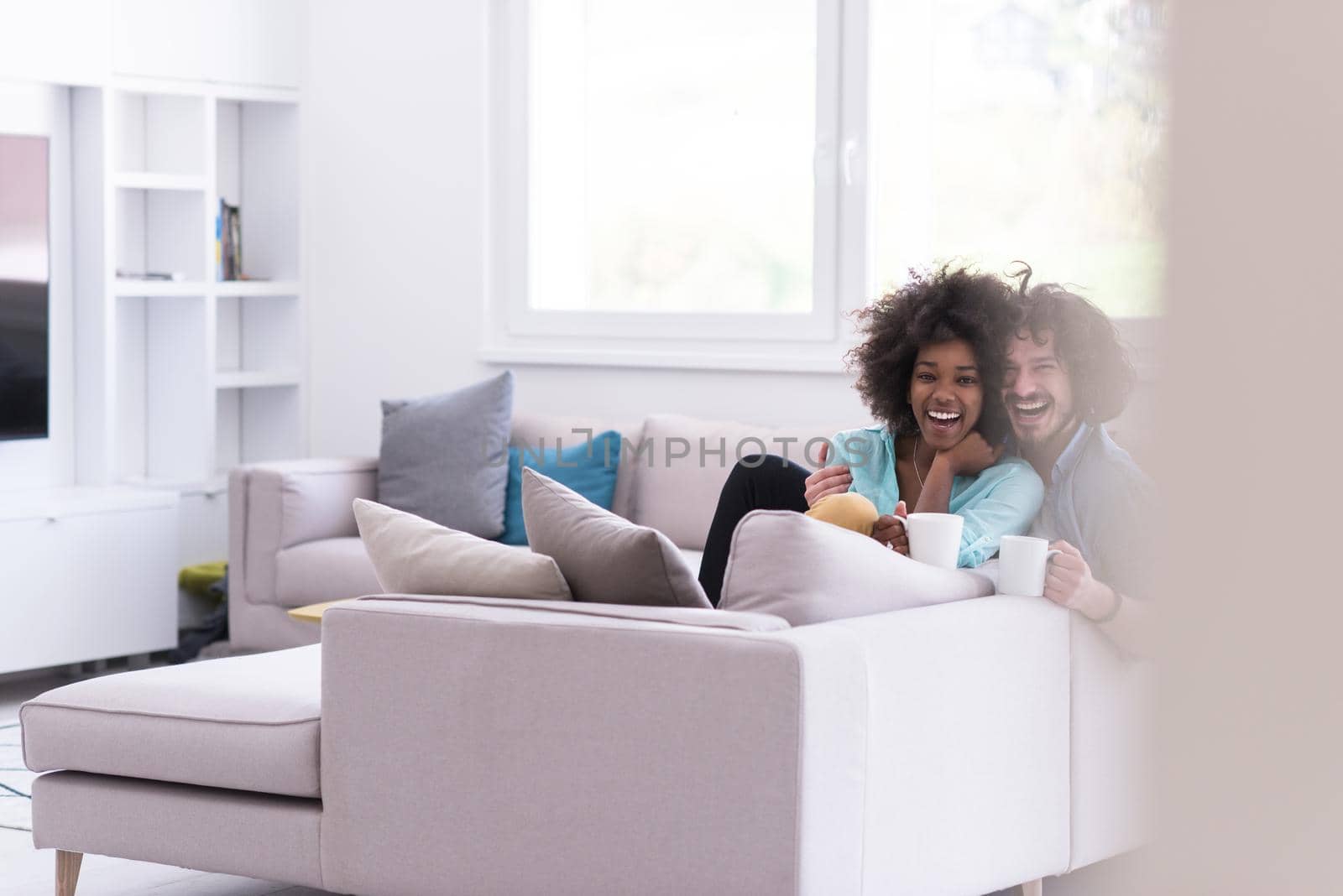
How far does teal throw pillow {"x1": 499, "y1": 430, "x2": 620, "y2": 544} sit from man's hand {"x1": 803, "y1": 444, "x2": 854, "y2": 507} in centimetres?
157

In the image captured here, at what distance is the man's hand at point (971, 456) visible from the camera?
9.24 ft

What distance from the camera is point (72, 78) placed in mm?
4781

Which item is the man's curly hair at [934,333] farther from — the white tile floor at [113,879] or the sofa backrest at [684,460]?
the white tile floor at [113,879]

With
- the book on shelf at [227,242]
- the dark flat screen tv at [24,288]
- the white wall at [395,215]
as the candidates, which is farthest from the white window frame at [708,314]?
the dark flat screen tv at [24,288]

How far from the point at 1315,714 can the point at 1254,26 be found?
12 cm

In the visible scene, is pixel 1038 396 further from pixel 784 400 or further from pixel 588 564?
pixel 784 400

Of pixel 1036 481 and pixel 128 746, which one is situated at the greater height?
pixel 1036 481

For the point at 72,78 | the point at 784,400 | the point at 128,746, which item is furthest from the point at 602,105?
the point at 128,746

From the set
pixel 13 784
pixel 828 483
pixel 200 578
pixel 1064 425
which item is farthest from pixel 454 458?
pixel 1064 425

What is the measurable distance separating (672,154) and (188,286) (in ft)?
5.06

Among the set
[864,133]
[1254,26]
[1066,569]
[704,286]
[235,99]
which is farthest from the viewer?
[235,99]

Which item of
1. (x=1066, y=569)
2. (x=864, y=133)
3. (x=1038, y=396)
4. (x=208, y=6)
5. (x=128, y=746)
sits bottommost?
(x=128, y=746)

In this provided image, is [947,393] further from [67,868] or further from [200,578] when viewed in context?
[200,578]

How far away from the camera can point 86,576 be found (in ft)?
15.2
